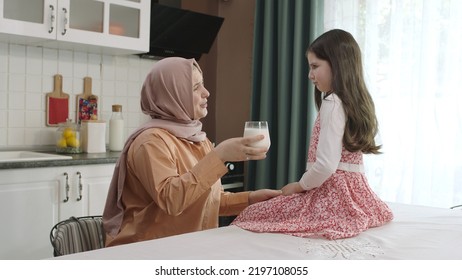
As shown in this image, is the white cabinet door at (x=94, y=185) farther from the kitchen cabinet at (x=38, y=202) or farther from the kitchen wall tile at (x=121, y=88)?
the kitchen wall tile at (x=121, y=88)

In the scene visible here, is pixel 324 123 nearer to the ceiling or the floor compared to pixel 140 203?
nearer to the ceiling

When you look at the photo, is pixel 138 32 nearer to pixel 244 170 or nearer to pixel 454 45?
pixel 244 170

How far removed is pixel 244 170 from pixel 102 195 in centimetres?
136

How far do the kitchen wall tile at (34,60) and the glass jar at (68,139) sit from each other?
38 cm

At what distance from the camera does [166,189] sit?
1403 mm

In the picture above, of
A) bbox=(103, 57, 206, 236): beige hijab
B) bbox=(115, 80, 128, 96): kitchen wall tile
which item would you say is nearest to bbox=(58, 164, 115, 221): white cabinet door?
bbox=(115, 80, 128, 96): kitchen wall tile

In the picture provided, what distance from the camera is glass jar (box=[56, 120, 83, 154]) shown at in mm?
3051

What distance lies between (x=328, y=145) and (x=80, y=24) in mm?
1990

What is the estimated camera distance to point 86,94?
11.0ft

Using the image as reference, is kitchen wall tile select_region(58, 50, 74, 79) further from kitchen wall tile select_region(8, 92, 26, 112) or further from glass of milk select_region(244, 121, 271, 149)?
glass of milk select_region(244, 121, 271, 149)

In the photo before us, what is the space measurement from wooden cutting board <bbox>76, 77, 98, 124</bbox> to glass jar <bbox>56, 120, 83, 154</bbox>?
0.20 meters

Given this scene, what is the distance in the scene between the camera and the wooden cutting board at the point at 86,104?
10.9ft
